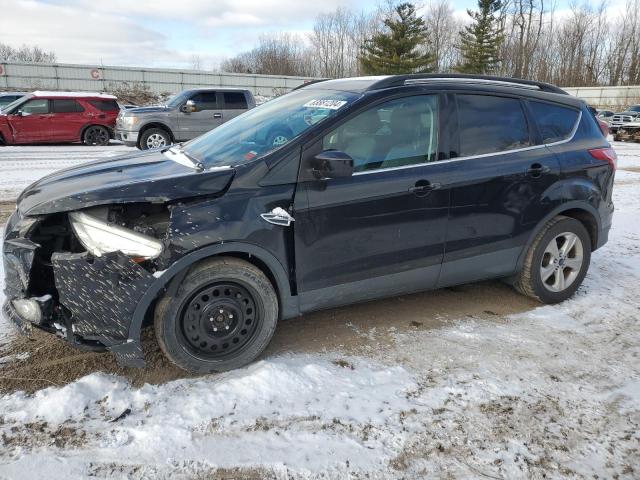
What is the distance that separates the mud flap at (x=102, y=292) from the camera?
2828 millimetres

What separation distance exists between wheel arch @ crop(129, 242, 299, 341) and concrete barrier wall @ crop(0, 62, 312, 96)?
97.8 ft

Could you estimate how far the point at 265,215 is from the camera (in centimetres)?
310

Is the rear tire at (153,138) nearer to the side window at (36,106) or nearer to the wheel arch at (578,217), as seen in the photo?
the side window at (36,106)

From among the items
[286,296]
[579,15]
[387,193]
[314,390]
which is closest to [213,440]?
[314,390]

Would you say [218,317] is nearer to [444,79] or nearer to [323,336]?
[323,336]

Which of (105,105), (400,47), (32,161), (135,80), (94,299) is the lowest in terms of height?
(94,299)

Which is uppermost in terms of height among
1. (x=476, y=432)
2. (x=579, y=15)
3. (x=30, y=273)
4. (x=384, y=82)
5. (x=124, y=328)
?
(x=579, y=15)

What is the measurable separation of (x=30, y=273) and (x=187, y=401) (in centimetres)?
119

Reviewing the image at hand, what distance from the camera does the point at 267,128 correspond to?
374 centimetres

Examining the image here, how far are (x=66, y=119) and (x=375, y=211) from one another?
15.5 meters

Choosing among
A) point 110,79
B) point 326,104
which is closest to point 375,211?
point 326,104

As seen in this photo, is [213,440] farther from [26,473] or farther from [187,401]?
[26,473]

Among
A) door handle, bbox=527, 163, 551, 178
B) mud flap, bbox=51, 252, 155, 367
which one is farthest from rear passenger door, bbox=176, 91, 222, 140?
mud flap, bbox=51, 252, 155, 367

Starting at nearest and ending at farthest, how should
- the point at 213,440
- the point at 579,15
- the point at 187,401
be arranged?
the point at 213,440 < the point at 187,401 < the point at 579,15
